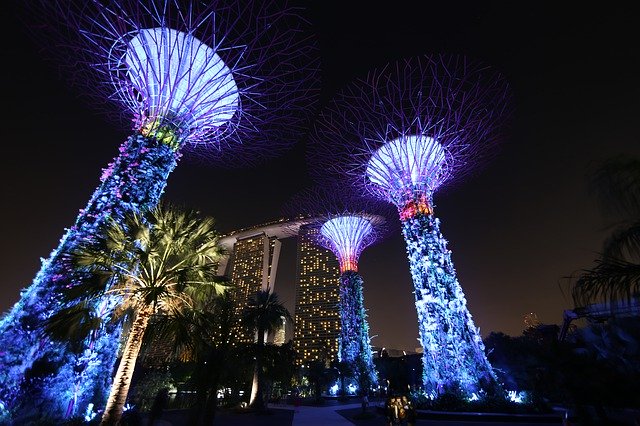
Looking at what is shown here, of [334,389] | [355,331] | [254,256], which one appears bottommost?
[334,389]

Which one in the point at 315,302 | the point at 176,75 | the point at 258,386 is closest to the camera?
the point at 176,75

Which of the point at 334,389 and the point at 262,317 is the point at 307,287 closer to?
the point at 334,389

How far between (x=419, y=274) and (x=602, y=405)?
30.3ft

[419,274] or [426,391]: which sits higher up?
[419,274]

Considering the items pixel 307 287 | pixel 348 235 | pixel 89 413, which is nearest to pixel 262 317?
pixel 348 235

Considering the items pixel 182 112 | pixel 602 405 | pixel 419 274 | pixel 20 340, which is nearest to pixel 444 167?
pixel 419 274

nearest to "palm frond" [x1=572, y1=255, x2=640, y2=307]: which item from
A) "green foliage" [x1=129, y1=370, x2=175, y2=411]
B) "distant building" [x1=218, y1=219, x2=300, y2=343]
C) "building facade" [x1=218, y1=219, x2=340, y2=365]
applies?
"green foliage" [x1=129, y1=370, x2=175, y2=411]

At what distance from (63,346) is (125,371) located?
3.66 meters

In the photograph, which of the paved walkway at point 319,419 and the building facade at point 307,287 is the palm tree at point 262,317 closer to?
the paved walkway at point 319,419

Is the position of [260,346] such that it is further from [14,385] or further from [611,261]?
[611,261]

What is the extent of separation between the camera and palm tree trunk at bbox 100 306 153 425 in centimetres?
769

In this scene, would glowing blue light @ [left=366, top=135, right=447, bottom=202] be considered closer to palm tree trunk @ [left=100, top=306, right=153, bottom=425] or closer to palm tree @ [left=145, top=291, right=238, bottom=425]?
palm tree @ [left=145, top=291, right=238, bottom=425]

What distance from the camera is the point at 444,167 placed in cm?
2233

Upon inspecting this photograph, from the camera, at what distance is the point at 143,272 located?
951 cm
